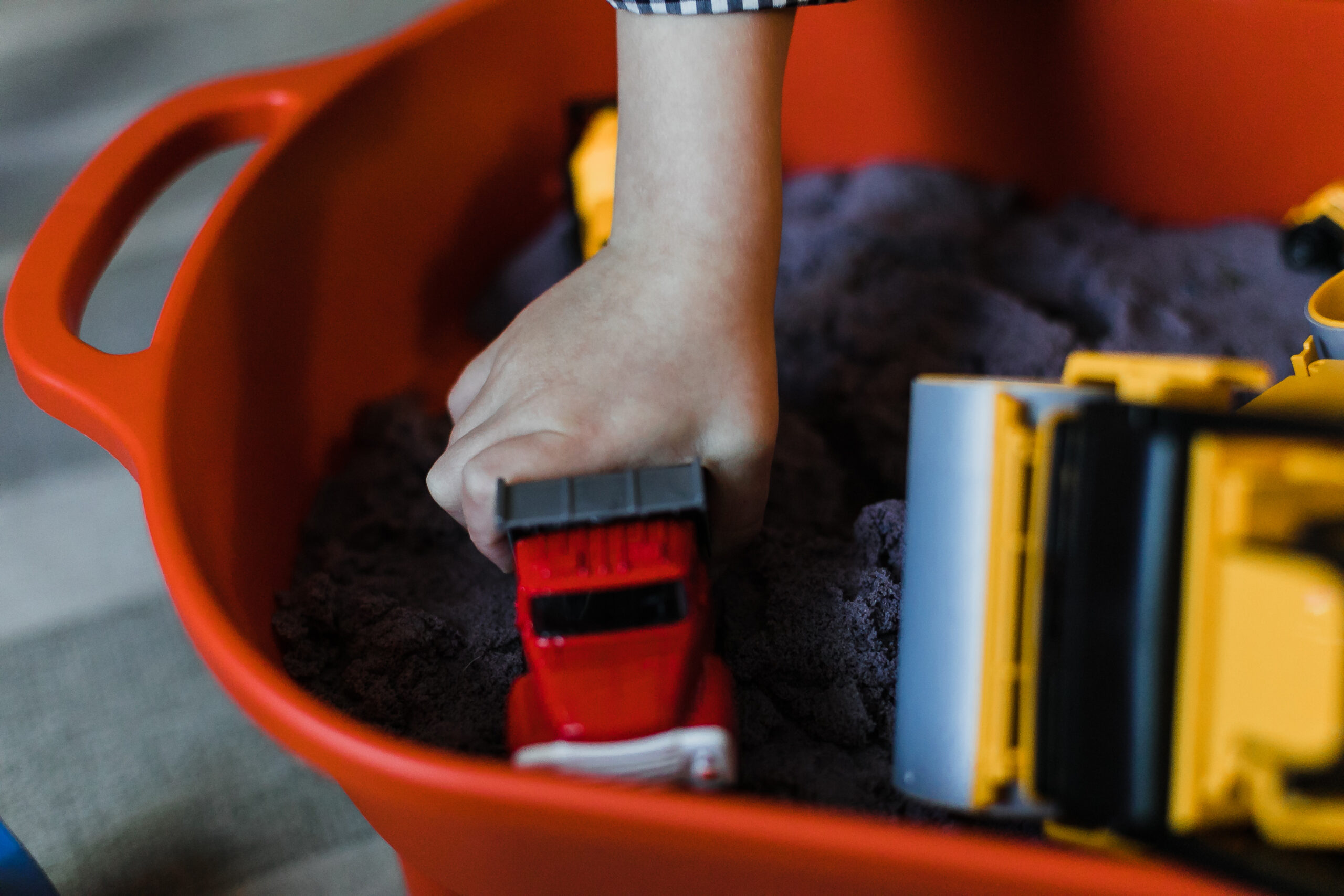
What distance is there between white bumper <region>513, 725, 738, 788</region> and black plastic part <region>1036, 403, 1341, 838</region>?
10 cm

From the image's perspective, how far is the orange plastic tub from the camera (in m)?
0.25

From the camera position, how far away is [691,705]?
12.6 inches

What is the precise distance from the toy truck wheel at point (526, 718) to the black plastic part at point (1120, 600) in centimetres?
15

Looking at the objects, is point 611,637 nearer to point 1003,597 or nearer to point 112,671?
point 1003,597

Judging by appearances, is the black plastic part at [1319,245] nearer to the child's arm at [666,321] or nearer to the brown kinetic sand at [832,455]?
the brown kinetic sand at [832,455]

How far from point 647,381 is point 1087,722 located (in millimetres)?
185

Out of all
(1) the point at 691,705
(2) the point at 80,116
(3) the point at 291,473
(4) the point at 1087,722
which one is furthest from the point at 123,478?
(4) the point at 1087,722

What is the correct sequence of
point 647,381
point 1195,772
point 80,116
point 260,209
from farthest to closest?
point 80,116, point 260,209, point 647,381, point 1195,772

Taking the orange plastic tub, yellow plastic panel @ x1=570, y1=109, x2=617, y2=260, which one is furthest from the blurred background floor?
A: yellow plastic panel @ x1=570, y1=109, x2=617, y2=260

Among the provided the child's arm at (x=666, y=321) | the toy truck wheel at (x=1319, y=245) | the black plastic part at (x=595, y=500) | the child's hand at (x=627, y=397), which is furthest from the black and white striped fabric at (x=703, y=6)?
the toy truck wheel at (x=1319, y=245)

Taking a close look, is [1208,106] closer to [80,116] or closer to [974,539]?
[974,539]

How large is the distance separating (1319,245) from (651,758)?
0.47 m

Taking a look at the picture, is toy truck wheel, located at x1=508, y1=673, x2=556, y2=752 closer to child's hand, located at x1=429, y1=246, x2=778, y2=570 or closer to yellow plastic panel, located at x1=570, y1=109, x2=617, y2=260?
child's hand, located at x1=429, y1=246, x2=778, y2=570

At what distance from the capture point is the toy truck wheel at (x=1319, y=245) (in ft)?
1.76
